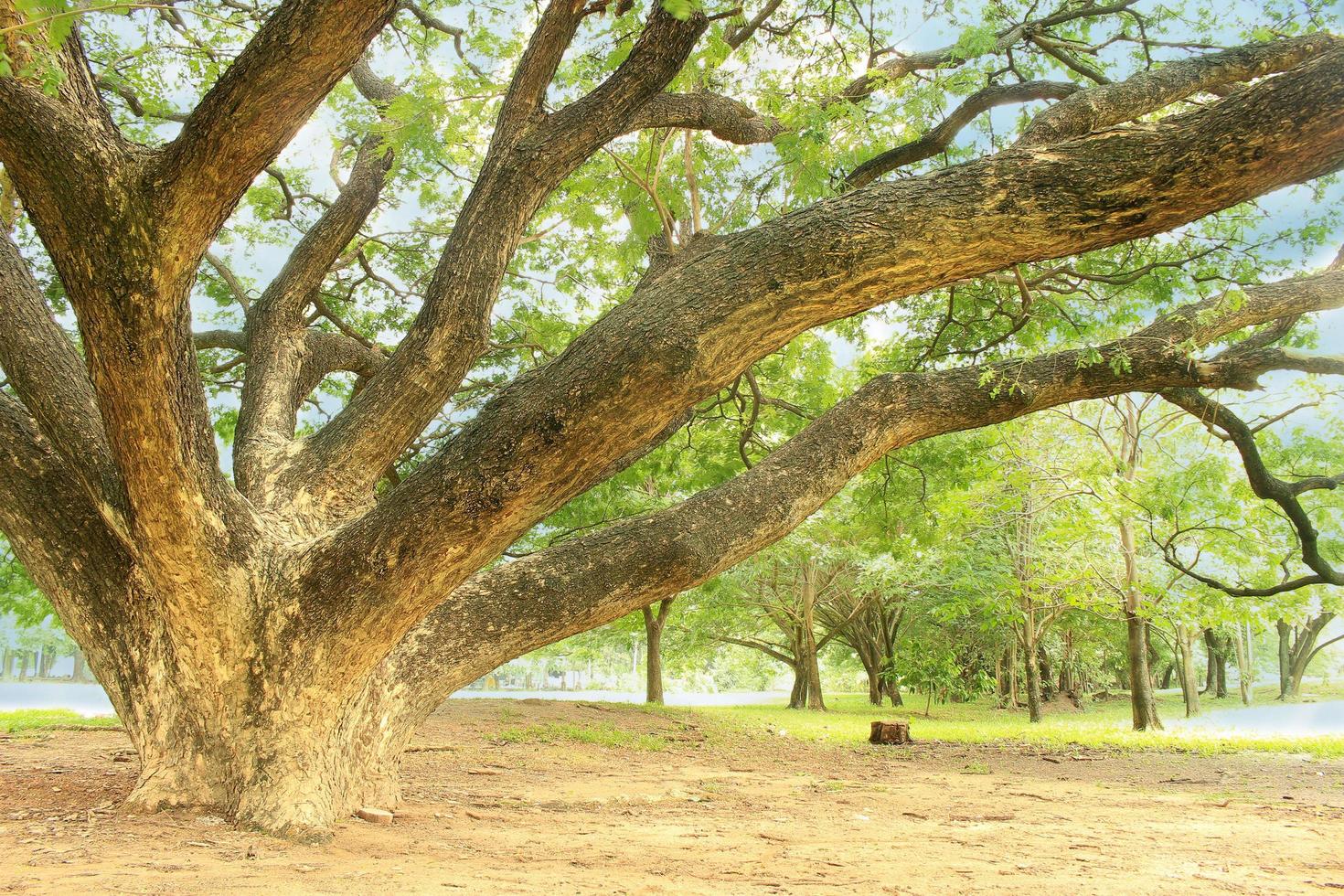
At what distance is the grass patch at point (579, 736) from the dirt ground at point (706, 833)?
1361 millimetres

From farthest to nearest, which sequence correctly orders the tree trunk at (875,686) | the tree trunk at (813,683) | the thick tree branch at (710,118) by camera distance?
the tree trunk at (875,686), the tree trunk at (813,683), the thick tree branch at (710,118)

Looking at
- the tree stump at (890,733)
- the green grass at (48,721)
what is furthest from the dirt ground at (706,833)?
the tree stump at (890,733)

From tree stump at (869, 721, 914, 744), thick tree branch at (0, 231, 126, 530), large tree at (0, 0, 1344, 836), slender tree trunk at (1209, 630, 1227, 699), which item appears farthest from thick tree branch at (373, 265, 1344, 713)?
slender tree trunk at (1209, 630, 1227, 699)

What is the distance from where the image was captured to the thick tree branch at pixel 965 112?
587 centimetres

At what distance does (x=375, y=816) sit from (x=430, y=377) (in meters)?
2.28

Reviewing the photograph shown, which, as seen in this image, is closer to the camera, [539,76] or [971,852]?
[971,852]

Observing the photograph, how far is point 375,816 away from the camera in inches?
154

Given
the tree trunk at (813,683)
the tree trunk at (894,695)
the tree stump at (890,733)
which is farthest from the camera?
the tree trunk at (894,695)

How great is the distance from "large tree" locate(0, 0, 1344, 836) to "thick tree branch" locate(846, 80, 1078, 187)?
1.60 ft

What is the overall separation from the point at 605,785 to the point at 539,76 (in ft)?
16.5

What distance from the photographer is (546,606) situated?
4188mm

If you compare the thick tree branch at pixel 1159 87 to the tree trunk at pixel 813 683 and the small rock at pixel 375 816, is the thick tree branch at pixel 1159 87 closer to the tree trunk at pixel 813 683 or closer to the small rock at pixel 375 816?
the small rock at pixel 375 816

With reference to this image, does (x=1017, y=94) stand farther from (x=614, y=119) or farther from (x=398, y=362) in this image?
(x=398, y=362)

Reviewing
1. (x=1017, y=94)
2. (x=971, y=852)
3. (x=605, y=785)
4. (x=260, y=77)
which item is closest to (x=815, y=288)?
(x=260, y=77)
